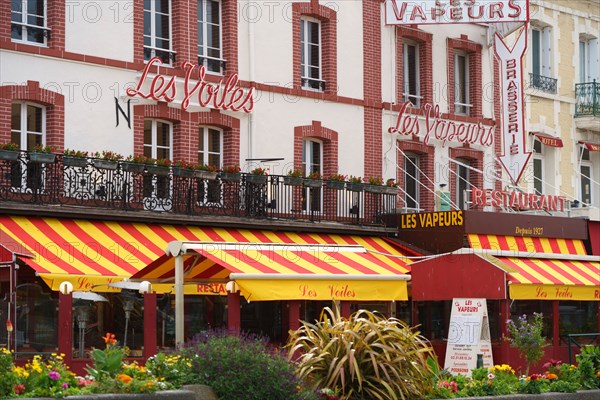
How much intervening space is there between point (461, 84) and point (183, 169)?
1082cm

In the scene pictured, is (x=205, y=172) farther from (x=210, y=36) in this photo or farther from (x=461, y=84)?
(x=461, y=84)

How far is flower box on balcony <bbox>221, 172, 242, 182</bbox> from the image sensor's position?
27.4m

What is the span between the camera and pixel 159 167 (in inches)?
1027

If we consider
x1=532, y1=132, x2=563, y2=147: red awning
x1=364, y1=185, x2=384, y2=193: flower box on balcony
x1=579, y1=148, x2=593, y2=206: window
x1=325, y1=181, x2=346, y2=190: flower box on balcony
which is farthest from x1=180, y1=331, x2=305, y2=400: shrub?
x1=579, y1=148, x2=593, y2=206: window

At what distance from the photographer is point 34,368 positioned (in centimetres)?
1349

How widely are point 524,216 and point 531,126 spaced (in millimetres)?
4663

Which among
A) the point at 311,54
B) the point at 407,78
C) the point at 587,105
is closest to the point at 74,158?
the point at 311,54

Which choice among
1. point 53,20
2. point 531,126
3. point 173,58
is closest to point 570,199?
point 531,126

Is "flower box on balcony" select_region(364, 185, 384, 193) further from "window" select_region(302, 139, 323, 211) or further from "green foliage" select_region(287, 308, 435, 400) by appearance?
"green foliage" select_region(287, 308, 435, 400)

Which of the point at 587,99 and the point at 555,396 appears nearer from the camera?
the point at 555,396

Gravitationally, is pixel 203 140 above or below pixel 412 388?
above

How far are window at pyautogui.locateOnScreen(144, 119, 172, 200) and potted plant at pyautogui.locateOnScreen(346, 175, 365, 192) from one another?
4.61 metres

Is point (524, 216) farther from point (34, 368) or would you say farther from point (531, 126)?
point (34, 368)

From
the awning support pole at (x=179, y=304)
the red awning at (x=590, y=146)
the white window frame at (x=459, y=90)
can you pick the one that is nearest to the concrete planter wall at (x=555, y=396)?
the awning support pole at (x=179, y=304)
